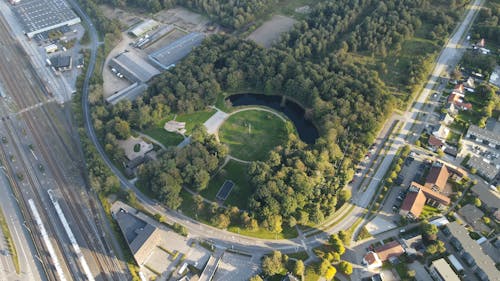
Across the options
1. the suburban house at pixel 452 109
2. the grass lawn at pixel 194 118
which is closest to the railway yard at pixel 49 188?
the grass lawn at pixel 194 118

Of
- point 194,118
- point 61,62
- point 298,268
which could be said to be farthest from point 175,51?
point 298,268

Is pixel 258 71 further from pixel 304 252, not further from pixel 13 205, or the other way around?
pixel 13 205

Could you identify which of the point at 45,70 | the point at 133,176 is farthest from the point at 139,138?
the point at 45,70

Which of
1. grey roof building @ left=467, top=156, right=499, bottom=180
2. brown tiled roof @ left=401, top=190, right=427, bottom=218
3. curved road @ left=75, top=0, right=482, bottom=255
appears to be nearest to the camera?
curved road @ left=75, top=0, right=482, bottom=255

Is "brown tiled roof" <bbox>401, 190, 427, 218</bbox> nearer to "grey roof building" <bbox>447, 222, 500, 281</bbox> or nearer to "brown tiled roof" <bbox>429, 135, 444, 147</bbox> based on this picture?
"grey roof building" <bbox>447, 222, 500, 281</bbox>

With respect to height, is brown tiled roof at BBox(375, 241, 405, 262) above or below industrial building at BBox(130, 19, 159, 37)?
below

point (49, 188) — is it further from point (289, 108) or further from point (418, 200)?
point (418, 200)

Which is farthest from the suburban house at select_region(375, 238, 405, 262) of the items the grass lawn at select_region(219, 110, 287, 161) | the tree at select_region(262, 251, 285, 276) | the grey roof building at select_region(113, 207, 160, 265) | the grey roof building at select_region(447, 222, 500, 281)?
the grey roof building at select_region(113, 207, 160, 265)

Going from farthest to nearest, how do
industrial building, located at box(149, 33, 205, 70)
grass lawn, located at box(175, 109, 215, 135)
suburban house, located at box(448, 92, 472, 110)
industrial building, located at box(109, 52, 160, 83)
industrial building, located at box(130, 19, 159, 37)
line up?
industrial building, located at box(130, 19, 159, 37)
industrial building, located at box(149, 33, 205, 70)
industrial building, located at box(109, 52, 160, 83)
grass lawn, located at box(175, 109, 215, 135)
suburban house, located at box(448, 92, 472, 110)
